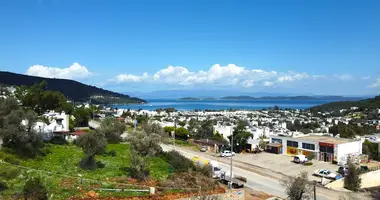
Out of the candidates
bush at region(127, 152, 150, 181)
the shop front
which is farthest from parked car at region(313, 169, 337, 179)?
bush at region(127, 152, 150, 181)

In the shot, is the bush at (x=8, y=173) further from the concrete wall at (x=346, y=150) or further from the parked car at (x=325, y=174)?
the concrete wall at (x=346, y=150)

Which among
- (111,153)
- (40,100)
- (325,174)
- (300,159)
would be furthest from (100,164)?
(300,159)

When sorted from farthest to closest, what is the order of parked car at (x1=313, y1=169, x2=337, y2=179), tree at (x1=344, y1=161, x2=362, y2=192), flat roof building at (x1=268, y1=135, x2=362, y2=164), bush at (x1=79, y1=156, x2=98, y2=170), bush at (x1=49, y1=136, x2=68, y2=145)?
flat roof building at (x1=268, y1=135, x2=362, y2=164) → bush at (x1=49, y1=136, x2=68, y2=145) → parked car at (x1=313, y1=169, x2=337, y2=179) → tree at (x1=344, y1=161, x2=362, y2=192) → bush at (x1=79, y1=156, x2=98, y2=170)

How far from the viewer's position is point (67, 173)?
70.1 feet

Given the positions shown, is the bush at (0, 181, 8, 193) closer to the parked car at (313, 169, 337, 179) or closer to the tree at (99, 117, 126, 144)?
the tree at (99, 117, 126, 144)

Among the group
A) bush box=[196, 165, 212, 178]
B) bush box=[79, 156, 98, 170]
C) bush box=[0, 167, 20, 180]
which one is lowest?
bush box=[196, 165, 212, 178]

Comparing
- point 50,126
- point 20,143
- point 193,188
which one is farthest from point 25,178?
point 50,126

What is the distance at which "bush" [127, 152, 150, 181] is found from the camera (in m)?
22.3

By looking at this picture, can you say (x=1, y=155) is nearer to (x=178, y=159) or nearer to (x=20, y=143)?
(x=20, y=143)

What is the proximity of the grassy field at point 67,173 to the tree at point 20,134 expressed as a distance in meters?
1.20

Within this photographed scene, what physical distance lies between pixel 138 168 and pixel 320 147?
28062 mm

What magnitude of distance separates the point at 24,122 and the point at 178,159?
13.6 meters

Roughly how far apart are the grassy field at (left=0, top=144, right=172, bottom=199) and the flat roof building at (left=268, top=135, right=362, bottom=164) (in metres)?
22.7

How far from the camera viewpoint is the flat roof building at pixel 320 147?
39.7 meters
